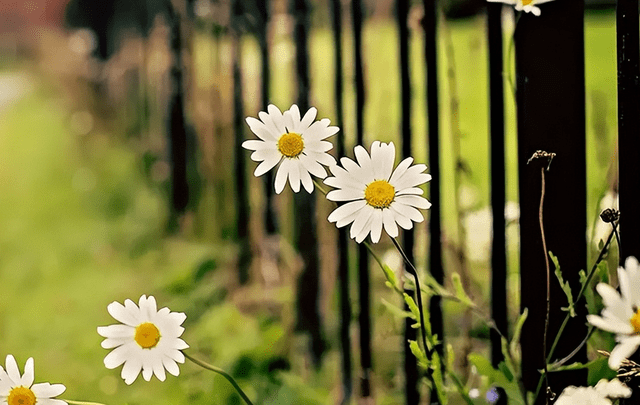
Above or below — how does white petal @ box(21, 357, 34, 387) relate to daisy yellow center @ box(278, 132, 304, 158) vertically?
below

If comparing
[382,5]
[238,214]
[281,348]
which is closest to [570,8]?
[281,348]

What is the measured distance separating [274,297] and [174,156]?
1661 millimetres

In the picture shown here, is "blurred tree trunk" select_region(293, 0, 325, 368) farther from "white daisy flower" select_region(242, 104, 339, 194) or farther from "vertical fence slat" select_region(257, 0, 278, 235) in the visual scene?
"white daisy flower" select_region(242, 104, 339, 194)

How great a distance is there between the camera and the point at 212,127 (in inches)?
136

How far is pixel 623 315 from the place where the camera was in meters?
0.83

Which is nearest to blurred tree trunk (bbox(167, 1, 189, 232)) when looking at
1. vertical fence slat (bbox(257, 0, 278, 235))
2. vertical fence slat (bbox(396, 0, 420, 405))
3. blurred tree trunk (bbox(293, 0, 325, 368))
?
vertical fence slat (bbox(257, 0, 278, 235))

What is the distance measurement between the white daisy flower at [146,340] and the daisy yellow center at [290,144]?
0.25 m

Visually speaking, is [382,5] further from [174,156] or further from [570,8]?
[570,8]

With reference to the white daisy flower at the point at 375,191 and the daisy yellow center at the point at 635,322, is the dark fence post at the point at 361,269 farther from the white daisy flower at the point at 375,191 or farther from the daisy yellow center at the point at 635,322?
the daisy yellow center at the point at 635,322

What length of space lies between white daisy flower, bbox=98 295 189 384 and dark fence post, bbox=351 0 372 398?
66 cm

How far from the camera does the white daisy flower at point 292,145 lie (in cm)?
102

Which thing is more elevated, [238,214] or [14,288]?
[238,214]

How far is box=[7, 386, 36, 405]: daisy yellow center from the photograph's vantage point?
101 centimetres

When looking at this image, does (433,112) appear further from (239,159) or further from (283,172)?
(239,159)
